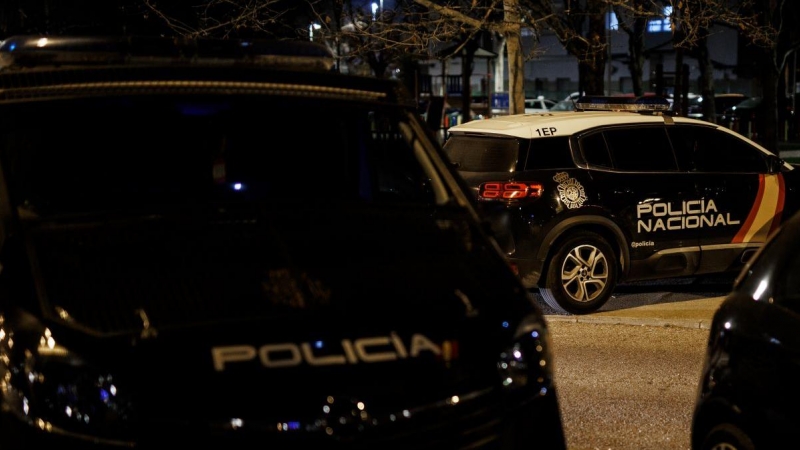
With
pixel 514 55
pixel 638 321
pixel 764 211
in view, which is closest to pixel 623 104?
pixel 764 211

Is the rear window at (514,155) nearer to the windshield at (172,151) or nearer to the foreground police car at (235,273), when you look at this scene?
the foreground police car at (235,273)

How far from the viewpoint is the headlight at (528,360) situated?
11.6 feet

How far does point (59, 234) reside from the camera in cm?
378

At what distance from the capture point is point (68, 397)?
3.13 metres

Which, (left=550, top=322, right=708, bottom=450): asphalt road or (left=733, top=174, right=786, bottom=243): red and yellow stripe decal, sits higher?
(left=733, top=174, right=786, bottom=243): red and yellow stripe decal

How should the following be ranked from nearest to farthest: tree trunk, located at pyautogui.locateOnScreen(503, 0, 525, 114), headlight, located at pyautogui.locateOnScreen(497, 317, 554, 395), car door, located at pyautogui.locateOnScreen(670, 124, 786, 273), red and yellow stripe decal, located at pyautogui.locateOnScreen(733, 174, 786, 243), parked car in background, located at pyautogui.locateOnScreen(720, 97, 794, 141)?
headlight, located at pyautogui.locateOnScreen(497, 317, 554, 395) < car door, located at pyautogui.locateOnScreen(670, 124, 786, 273) < red and yellow stripe decal, located at pyautogui.locateOnScreen(733, 174, 786, 243) < tree trunk, located at pyautogui.locateOnScreen(503, 0, 525, 114) < parked car in background, located at pyautogui.locateOnScreen(720, 97, 794, 141)

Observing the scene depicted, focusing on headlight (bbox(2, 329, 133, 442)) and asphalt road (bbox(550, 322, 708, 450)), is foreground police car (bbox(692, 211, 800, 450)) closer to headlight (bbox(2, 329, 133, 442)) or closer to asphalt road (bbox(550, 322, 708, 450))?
asphalt road (bbox(550, 322, 708, 450))

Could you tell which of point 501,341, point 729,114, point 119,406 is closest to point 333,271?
point 501,341

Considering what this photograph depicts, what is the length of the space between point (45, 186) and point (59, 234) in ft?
1.60

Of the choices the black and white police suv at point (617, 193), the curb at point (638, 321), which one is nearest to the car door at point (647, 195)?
the black and white police suv at point (617, 193)

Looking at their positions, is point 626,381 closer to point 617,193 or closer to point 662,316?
point 662,316

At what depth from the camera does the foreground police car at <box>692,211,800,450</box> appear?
3.94m

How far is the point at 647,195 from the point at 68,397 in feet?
26.3

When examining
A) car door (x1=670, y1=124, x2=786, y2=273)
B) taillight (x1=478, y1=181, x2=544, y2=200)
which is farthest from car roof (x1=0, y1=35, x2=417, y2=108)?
car door (x1=670, y1=124, x2=786, y2=273)
